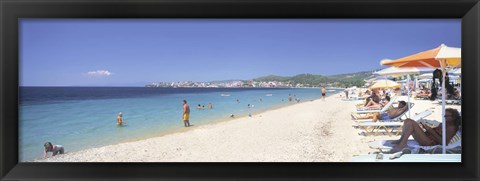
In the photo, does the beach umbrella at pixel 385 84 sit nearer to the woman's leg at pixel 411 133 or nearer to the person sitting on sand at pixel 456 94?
the woman's leg at pixel 411 133

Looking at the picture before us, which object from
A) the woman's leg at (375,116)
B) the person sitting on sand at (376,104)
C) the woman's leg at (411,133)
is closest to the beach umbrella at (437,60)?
the woman's leg at (411,133)

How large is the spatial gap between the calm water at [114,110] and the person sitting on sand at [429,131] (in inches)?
36.6

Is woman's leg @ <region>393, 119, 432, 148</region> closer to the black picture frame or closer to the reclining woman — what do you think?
the reclining woman

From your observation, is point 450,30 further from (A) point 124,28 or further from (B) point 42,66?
(B) point 42,66

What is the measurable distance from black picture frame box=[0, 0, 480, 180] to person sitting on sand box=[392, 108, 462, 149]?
469mm

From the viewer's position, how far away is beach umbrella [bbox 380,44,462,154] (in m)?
2.98

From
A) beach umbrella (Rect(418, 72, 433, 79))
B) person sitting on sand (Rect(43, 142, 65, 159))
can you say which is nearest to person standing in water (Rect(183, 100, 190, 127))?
person sitting on sand (Rect(43, 142, 65, 159))

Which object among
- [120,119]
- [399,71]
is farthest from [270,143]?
[120,119]

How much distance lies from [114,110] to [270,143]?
195 cm

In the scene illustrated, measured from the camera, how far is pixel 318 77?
3752 millimetres

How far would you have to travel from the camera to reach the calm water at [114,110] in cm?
324

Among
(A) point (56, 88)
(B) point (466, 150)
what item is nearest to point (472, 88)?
(B) point (466, 150)

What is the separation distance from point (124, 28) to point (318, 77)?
2.37 metres

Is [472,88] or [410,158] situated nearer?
[472,88]
